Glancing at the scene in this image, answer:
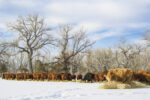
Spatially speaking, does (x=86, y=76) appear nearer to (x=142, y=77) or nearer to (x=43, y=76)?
(x=142, y=77)

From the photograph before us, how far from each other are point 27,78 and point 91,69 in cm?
2133

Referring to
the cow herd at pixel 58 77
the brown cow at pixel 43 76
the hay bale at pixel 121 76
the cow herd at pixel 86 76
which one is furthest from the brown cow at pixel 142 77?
the brown cow at pixel 43 76

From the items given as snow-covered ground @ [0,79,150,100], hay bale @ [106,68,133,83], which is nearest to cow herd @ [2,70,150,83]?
hay bale @ [106,68,133,83]

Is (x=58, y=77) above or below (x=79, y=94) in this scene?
below

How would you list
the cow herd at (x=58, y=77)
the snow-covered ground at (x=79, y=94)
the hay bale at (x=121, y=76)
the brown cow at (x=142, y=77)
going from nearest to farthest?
the snow-covered ground at (x=79, y=94), the hay bale at (x=121, y=76), the brown cow at (x=142, y=77), the cow herd at (x=58, y=77)

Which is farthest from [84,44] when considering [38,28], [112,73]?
[112,73]

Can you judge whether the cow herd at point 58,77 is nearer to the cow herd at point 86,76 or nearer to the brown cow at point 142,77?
the cow herd at point 86,76

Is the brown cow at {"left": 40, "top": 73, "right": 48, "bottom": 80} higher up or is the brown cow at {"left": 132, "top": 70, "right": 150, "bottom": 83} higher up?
the brown cow at {"left": 132, "top": 70, "right": 150, "bottom": 83}

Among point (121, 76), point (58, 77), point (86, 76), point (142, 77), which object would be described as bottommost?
point (58, 77)

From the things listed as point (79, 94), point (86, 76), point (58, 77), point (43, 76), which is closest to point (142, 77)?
point (86, 76)

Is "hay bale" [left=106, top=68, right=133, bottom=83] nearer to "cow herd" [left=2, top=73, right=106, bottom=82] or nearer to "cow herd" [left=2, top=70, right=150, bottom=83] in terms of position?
"cow herd" [left=2, top=70, right=150, bottom=83]

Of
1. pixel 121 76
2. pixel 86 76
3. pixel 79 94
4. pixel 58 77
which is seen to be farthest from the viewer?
pixel 58 77

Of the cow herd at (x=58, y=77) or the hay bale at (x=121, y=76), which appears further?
the cow herd at (x=58, y=77)

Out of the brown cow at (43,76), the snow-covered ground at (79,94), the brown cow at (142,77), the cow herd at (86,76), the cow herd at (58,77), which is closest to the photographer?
the snow-covered ground at (79,94)
